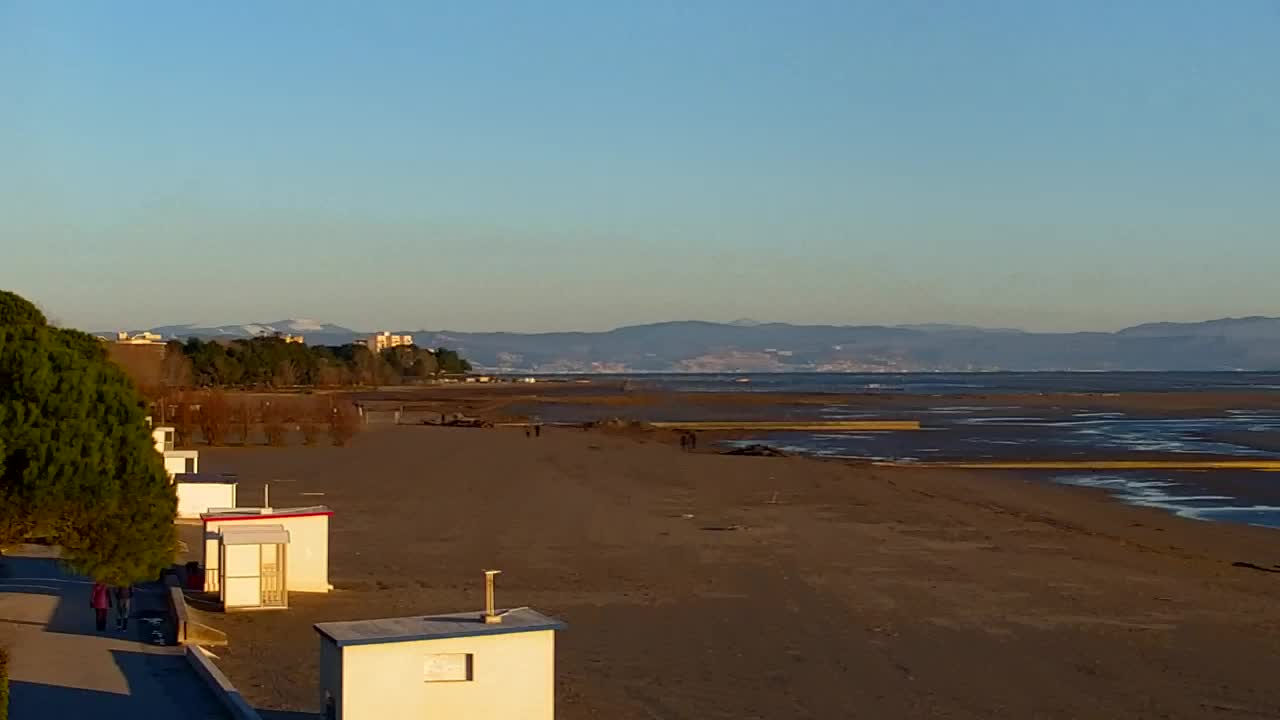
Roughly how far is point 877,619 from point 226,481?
1679cm

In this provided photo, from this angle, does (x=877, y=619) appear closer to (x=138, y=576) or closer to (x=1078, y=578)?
A: (x=1078, y=578)

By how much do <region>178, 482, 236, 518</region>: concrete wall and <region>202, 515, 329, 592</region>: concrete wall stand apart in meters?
9.69

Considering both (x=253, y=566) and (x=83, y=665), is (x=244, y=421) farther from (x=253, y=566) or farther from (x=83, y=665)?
(x=83, y=665)

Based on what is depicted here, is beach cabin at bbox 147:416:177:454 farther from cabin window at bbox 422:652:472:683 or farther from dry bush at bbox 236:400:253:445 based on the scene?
cabin window at bbox 422:652:472:683

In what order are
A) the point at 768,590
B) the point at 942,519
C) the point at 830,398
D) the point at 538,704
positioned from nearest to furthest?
the point at 538,704, the point at 768,590, the point at 942,519, the point at 830,398

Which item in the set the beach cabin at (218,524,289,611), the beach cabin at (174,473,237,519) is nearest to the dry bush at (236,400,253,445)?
the beach cabin at (174,473,237,519)

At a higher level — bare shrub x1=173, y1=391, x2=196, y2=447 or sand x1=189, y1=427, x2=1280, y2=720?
bare shrub x1=173, y1=391, x2=196, y2=447

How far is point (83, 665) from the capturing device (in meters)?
18.4

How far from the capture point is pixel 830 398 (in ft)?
458

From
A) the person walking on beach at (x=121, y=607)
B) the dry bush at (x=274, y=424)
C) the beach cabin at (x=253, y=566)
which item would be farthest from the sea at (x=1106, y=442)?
the person walking on beach at (x=121, y=607)

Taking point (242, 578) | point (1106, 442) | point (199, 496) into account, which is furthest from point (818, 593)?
point (1106, 442)

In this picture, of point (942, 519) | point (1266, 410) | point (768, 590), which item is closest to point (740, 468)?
point (942, 519)

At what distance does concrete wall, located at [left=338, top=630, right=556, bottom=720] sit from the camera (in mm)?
13398

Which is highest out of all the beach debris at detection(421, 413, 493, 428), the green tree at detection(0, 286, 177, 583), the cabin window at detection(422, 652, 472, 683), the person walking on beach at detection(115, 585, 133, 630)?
the green tree at detection(0, 286, 177, 583)
